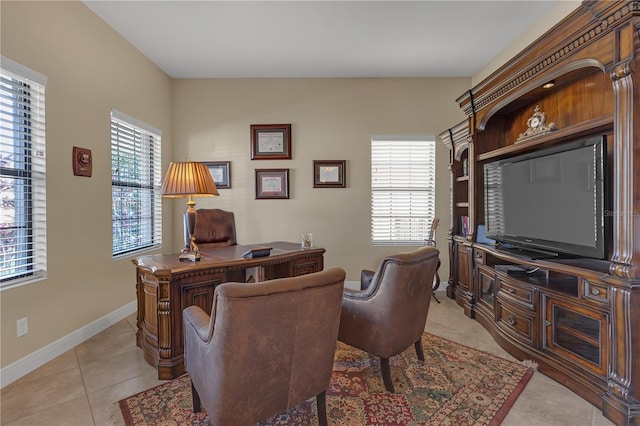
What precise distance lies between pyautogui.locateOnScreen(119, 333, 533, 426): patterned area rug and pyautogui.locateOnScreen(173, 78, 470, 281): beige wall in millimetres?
2073

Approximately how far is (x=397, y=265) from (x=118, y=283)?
2940 mm

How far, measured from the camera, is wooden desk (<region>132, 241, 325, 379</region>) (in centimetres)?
202

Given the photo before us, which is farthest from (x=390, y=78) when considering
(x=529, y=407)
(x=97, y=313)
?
(x=97, y=313)

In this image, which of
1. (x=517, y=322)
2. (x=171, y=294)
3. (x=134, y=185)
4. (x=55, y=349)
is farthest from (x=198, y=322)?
(x=134, y=185)

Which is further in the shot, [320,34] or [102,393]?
[320,34]

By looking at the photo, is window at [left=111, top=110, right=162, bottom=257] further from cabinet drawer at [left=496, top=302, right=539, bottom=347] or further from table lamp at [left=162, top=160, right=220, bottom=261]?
cabinet drawer at [left=496, top=302, right=539, bottom=347]

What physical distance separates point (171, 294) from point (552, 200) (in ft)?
9.34

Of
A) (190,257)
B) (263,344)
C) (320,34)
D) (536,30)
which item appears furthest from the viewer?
(320,34)

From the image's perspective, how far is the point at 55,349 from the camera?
235 cm

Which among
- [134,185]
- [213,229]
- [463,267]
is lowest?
[463,267]

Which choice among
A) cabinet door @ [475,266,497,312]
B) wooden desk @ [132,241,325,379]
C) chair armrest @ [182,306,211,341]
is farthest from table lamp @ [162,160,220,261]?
cabinet door @ [475,266,497,312]

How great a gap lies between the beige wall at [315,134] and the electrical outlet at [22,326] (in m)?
2.30

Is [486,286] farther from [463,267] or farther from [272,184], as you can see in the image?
[272,184]

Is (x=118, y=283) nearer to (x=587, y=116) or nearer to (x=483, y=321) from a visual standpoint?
(x=483, y=321)
